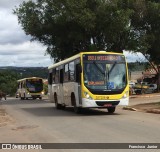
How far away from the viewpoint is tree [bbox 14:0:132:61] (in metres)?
39.9

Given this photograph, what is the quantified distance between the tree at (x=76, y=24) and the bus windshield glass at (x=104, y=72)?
661 inches

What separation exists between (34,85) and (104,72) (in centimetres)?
3888

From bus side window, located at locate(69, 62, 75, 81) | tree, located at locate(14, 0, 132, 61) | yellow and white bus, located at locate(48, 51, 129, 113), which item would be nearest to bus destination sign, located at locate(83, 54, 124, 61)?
yellow and white bus, located at locate(48, 51, 129, 113)

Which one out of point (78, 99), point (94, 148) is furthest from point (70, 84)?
point (94, 148)

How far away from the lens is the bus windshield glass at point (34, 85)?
60344 millimetres

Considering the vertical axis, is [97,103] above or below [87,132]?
above

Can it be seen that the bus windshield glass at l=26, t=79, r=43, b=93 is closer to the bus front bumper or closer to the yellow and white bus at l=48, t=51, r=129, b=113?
the yellow and white bus at l=48, t=51, r=129, b=113

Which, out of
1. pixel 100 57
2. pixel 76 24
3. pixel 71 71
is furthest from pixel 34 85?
pixel 100 57

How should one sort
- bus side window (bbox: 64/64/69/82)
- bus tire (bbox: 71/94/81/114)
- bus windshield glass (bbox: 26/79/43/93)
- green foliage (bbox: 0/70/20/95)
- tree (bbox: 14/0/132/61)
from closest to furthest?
1. bus tire (bbox: 71/94/81/114)
2. bus side window (bbox: 64/64/69/82)
3. tree (bbox: 14/0/132/61)
4. bus windshield glass (bbox: 26/79/43/93)
5. green foliage (bbox: 0/70/20/95)

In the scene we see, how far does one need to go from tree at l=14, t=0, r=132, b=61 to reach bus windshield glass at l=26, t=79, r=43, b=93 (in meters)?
13.5

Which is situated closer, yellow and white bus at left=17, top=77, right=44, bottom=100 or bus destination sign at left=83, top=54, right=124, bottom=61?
bus destination sign at left=83, top=54, right=124, bottom=61

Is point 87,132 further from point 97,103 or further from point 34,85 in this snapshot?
point 34,85

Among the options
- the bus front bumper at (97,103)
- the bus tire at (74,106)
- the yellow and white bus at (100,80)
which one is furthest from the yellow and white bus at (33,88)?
the bus front bumper at (97,103)

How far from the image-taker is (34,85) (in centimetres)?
6072
